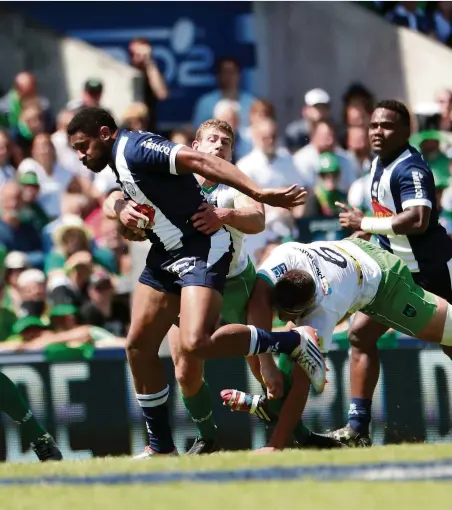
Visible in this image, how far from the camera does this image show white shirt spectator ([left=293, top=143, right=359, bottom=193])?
43.5 feet

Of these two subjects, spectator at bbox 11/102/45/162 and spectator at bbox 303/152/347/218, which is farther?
spectator at bbox 11/102/45/162

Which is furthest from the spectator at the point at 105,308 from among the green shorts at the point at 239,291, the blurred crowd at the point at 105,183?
the green shorts at the point at 239,291

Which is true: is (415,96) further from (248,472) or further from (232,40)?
(248,472)

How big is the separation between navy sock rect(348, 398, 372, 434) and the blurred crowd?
2.21 metres

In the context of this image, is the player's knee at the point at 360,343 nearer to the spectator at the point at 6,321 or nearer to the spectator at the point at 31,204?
the spectator at the point at 6,321

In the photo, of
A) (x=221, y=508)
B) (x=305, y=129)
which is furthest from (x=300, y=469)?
(x=305, y=129)

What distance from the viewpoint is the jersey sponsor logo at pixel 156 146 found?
26.2 ft

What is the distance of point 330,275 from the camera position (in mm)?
8656

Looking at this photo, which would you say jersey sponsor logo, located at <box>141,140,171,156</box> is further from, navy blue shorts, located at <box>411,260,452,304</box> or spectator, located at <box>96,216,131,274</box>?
spectator, located at <box>96,216,131,274</box>

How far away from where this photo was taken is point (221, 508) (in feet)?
20.4

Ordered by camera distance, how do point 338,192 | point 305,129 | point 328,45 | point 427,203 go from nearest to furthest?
1. point 427,203
2. point 338,192
3. point 305,129
4. point 328,45

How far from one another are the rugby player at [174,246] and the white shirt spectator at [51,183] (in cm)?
525

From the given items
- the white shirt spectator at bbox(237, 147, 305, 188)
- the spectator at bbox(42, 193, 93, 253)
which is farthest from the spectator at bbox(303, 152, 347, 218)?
the spectator at bbox(42, 193, 93, 253)

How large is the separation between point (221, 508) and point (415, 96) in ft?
31.7
